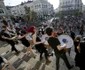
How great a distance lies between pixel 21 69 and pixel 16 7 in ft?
330

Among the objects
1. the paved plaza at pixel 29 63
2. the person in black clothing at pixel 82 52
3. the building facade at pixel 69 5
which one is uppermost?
the person in black clothing at pixel 82 52

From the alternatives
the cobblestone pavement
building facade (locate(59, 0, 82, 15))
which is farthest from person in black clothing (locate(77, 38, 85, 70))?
building facade (locate(59, 0, 82, 15))

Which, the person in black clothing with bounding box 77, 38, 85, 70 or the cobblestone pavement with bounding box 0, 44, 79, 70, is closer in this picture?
the person in black clothing with bounding box 77, 38, 85, 70

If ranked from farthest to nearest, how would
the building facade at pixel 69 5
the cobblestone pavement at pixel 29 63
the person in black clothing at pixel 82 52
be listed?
the building facade at pixel 69 5, the cobblestone pavement at pixel 29 63, the person in black clothing at pixel 82 52

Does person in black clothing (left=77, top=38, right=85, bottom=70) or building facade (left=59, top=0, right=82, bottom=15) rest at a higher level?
person in black clothing (left=77, top=38, right=85, bottom=70)

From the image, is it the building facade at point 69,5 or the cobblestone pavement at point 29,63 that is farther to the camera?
the building facade at point 69,5

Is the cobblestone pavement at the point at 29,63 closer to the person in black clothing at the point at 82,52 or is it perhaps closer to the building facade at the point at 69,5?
the person in black clothing at the point at 82,52

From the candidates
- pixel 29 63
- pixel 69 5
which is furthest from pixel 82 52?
pixel 69 5

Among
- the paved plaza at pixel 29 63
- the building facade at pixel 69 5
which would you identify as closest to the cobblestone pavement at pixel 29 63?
the paved plaza at pixel 29 63

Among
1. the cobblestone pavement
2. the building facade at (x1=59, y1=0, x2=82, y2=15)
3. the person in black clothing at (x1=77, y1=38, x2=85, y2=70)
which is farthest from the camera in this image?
the building facade at (x1=59, y1=0, x2=82, y2=15)

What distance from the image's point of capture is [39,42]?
679 centimetres

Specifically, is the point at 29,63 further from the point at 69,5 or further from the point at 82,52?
the point at 69,5

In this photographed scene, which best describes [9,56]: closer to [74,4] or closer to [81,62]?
[81,62]

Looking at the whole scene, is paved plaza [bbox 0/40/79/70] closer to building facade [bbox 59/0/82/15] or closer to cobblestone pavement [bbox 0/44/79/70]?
cobblestone pavement [bbox 0/44/79/70]
